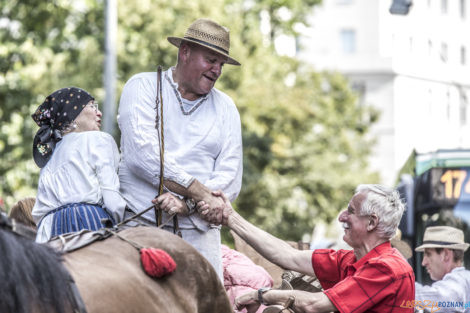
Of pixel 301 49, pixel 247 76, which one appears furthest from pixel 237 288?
pixel 301 49

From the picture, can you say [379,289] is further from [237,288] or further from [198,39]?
[198,39]

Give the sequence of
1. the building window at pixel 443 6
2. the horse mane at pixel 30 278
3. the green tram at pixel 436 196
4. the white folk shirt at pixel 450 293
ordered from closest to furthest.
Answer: the horse mane at pixel 30 278 → the white folk shirt at pixel 450 293 → the green tram at pixel 436 196 → the building window at pixel 443 6

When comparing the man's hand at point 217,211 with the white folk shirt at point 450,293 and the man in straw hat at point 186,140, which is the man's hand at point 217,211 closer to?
the man in straw hat at point 186,140

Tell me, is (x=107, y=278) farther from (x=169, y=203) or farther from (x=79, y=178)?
(x=169, y=203)

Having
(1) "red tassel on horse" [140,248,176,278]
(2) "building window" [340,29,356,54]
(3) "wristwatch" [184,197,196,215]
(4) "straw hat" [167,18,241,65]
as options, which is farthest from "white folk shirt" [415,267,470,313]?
(2) "building window" [340,29,356,54]

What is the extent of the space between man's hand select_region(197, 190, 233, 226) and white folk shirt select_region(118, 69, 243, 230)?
6 cm

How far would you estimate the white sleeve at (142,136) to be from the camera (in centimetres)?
480

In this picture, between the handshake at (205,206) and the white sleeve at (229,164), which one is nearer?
the handshake at (205,206)

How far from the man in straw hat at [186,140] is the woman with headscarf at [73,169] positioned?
20cm

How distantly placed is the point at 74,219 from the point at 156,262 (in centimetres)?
73

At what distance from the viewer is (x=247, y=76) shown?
2114 centimetres

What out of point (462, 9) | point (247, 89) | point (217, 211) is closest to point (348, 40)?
point (462, 9)

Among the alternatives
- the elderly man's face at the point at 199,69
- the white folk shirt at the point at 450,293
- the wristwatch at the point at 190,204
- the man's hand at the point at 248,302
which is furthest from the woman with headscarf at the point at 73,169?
the white folk shirt at the point at 450,293

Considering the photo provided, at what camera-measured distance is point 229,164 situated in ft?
16.6
